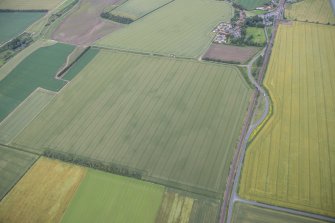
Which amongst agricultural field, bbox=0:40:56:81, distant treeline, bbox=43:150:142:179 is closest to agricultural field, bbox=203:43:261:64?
distant treeline, bbox=43:150:142:179

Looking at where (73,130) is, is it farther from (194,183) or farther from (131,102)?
(194,183)

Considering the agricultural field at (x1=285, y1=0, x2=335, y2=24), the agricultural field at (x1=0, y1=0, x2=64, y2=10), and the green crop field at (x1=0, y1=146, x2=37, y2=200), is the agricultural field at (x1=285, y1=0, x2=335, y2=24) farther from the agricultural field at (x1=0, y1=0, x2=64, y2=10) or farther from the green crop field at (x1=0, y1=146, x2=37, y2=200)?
the green crop field at (x1=0, y1=146, x2=37, y2=200)

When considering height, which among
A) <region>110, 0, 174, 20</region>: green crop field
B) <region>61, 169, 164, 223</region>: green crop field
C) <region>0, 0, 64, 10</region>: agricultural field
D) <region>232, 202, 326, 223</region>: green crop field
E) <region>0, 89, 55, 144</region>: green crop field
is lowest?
<region>232, 202, 326, 223</region>: green crop field

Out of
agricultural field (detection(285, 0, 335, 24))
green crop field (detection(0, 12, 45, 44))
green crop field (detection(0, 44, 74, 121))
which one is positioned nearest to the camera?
green crop field (detection(0, 44, 74, 121))

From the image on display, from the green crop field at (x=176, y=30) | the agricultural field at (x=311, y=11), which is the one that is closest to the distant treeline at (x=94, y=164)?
the green crop field at (x=176, y=30)

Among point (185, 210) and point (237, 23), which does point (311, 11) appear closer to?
point (237, 23)

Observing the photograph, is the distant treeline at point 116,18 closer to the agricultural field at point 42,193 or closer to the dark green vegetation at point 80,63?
the dark green vegetation at point 80,63
